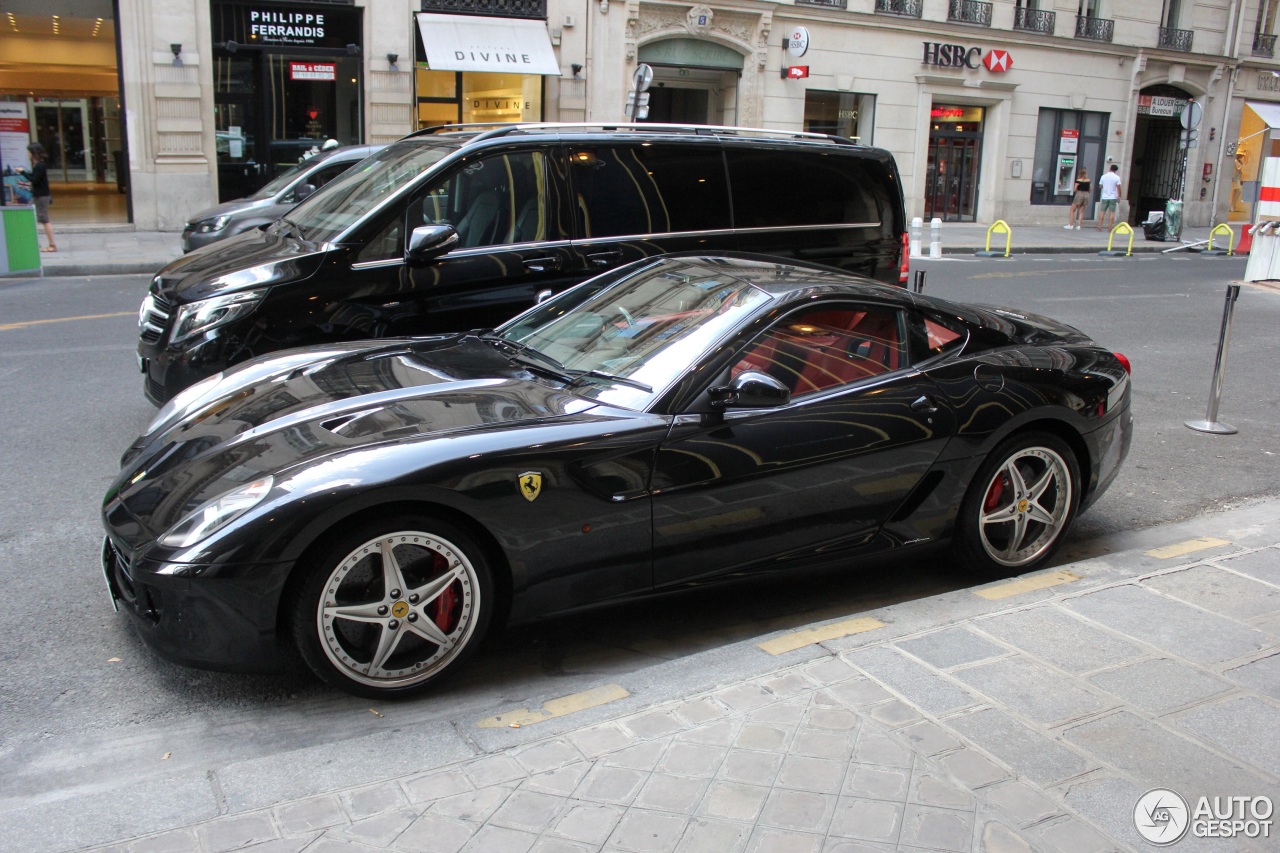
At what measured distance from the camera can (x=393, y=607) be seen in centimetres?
361

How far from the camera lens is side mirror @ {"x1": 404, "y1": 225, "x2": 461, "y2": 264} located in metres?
6.21

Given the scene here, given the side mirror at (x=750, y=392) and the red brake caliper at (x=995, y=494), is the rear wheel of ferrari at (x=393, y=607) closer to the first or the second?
the side mirror at (x=750, y=392)

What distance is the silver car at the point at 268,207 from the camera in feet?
46.5

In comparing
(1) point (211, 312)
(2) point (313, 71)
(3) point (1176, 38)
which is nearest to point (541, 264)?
(1) point (211, 312)

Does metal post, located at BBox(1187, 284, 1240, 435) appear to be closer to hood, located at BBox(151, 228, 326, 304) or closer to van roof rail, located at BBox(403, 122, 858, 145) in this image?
van roof rail, located at BBox(403, 122, 858, 145)

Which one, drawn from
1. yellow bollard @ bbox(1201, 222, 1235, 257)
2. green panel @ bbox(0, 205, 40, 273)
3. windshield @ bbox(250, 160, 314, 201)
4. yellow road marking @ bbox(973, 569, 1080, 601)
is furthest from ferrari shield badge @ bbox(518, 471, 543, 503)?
yellow bollard @ bbox(1201, 222, 1235, 257)

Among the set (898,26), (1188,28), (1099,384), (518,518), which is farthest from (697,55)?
(518,518)

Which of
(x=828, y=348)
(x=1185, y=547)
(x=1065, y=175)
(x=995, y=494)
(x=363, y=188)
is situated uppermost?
(x=1065, y=175)

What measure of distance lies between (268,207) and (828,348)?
11755mm

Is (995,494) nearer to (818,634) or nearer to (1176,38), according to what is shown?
(818,634)

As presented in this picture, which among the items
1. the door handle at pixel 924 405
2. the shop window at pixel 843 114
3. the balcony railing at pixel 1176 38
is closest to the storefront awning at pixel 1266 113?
the balcony railing at pixel 1176 38

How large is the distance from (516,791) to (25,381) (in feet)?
22.6

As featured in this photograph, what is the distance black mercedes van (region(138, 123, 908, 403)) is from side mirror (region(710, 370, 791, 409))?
2.76m

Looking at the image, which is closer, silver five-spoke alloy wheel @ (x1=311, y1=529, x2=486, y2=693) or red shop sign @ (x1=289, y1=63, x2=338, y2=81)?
silver five-spoke alloy wheel @ (x1=311, y1=529, x2=486, y2=693)
